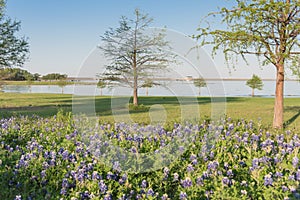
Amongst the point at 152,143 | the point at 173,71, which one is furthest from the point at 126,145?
the point at 173,71

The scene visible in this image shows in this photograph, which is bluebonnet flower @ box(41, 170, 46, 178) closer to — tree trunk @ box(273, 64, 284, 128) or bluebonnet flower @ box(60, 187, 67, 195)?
bluebonnet flower @ box(60, 187, 67, 195)

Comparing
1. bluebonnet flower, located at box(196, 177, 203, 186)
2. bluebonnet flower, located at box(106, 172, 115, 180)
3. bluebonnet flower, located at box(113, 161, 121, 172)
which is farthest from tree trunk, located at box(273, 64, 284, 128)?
bluebonnet flower, located at box(106, 172, 115, 180)

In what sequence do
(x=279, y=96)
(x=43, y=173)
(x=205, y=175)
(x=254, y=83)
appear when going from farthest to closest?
1. (x=254, y=83)
2. (x=279, y=96)
3. (x=43, y=173)
4. (x=205, y=175)

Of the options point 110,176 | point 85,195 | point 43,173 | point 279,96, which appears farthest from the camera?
point 279,96

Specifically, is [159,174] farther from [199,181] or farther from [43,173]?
[43,173]

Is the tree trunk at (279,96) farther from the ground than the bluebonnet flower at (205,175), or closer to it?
farther from the ground

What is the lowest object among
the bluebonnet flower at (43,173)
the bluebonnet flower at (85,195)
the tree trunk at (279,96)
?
the bluebonnet flower at (85,195)

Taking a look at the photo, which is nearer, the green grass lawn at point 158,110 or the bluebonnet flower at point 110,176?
the bluebonnet flower at point 110,176

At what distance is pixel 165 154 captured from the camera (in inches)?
179

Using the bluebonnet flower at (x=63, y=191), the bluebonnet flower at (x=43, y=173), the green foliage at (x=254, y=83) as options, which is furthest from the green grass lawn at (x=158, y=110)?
the green foliage at (x=254, y=83)

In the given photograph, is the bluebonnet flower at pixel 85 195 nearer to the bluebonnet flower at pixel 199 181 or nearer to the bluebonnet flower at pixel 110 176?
the bluebonnet flower at pixel 110 176

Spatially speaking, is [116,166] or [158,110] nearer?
[116,166]

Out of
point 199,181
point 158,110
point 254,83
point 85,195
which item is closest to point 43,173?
point 85,195

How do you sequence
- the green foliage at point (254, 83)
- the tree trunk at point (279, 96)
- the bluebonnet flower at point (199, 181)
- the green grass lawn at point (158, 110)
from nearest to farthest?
1. the bluebonnet flower at point (199, 181)
2. the tree trunk at point (279, 96)
3. the green grass lawn at point (158, 110)
4. the green foliage at point (254, 83)
